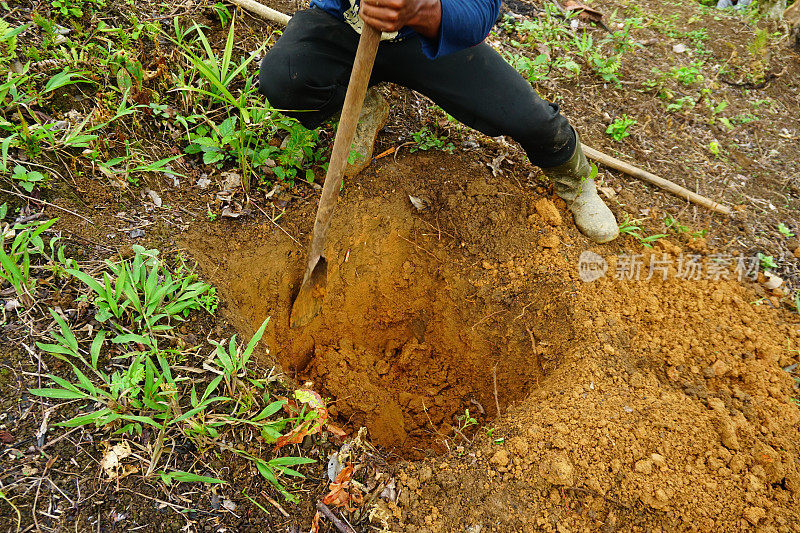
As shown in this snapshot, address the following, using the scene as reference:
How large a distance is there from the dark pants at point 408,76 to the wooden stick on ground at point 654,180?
671mm

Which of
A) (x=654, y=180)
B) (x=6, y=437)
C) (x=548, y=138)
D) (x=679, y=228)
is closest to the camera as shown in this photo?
(x=6, y=437)

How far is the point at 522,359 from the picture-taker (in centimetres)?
221

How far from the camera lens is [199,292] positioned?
181cm

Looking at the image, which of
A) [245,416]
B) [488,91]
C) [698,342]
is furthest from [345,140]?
[698,342]

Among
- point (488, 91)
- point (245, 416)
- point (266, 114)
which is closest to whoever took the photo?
point (245, 416)

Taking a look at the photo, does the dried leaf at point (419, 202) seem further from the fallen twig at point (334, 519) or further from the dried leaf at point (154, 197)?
the fallen twig at point (334, 519)

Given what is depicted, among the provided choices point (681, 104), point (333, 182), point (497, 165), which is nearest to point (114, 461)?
point (333, 182)

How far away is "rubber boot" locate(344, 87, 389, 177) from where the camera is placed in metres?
2.38

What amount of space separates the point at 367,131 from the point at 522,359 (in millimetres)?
1284

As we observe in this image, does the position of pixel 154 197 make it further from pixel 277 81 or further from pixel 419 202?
pixel 419 202

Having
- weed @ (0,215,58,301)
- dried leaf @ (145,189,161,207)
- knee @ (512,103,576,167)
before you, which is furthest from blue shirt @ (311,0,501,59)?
weed @ (0,215,58,301)

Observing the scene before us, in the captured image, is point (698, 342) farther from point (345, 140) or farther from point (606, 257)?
point (345, 140)

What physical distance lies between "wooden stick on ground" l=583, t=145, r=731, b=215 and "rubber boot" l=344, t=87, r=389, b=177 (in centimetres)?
114

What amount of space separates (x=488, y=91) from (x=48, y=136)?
171 centimetres
